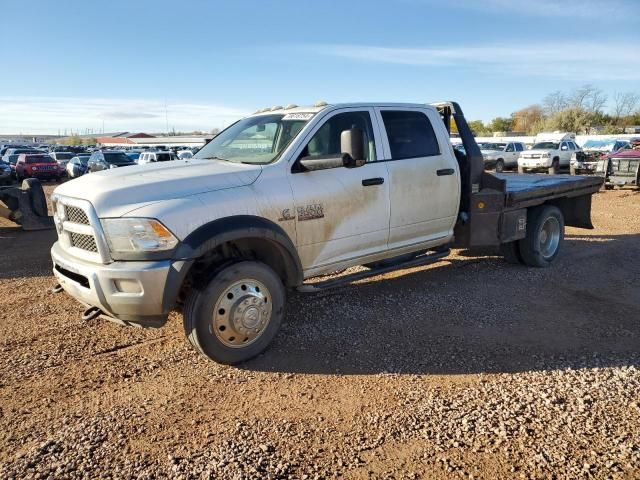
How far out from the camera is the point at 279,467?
287 cm

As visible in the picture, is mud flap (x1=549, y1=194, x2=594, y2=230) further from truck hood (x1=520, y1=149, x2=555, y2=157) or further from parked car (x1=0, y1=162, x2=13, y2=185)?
parked car (x1=0, y1=162, x2=13, y2=185)

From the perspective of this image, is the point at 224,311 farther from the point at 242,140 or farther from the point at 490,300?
the point at 490,300

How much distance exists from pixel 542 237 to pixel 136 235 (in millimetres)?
5737

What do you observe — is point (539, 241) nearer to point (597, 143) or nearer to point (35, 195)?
point (35, 195)

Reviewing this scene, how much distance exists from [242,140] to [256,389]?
2459 millimetres

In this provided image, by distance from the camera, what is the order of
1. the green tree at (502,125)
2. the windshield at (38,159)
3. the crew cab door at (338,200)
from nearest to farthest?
the crew cab door at (338,200)
the windshield at (38,159)
the green tree at (502,125)

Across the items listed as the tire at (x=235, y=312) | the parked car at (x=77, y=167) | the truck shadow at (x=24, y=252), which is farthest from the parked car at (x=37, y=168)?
the tire at (x=235, y=312)

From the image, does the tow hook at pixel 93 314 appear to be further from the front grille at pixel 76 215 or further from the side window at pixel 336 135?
the side window at pixel 336 135

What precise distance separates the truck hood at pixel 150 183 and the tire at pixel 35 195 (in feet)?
23.0

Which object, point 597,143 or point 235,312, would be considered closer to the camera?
point 235,312

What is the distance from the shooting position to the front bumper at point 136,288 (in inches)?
143

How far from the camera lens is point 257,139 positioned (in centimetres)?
492

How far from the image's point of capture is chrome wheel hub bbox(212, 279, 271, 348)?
13.1 ft

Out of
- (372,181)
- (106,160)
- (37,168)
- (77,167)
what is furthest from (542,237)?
(77,167)
